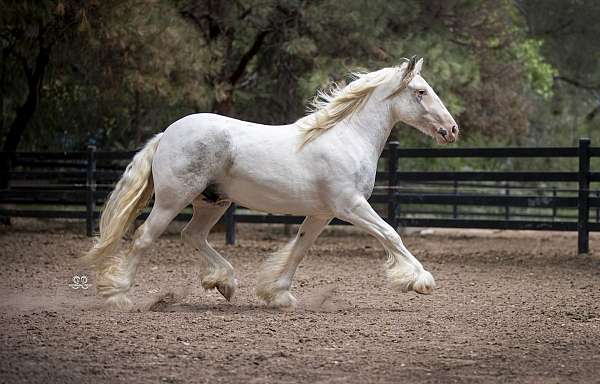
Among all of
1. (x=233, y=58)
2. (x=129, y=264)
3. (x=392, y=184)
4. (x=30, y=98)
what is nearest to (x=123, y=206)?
(x=129, y=264)

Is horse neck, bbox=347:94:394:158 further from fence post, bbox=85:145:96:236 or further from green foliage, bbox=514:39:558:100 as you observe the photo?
green foliage, bbox=514:39:558:100

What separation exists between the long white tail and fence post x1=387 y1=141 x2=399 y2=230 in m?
5.65

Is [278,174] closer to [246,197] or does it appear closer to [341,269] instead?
[246,197]

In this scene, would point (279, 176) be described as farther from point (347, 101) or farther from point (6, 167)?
point (6, 167)

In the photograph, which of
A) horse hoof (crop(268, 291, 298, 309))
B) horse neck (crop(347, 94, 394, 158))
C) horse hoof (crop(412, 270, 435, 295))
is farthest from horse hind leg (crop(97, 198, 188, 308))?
horse hoof (crop(412, 270, 435, 295))

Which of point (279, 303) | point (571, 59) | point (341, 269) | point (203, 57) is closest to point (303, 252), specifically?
point (279, 303)

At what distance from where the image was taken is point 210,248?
7.17m

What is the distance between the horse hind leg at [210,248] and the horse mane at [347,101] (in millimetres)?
914

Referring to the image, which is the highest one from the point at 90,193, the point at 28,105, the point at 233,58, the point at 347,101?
the point at 233,58

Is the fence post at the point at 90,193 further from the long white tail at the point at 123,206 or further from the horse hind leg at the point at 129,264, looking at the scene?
the horse hind leg at the point at 129,264

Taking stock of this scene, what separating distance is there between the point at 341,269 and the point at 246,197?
11.4ft

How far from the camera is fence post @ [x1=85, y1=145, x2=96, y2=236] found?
13.8m

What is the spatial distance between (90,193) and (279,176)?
7.82m

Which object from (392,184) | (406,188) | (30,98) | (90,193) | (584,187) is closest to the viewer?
(584,187)
